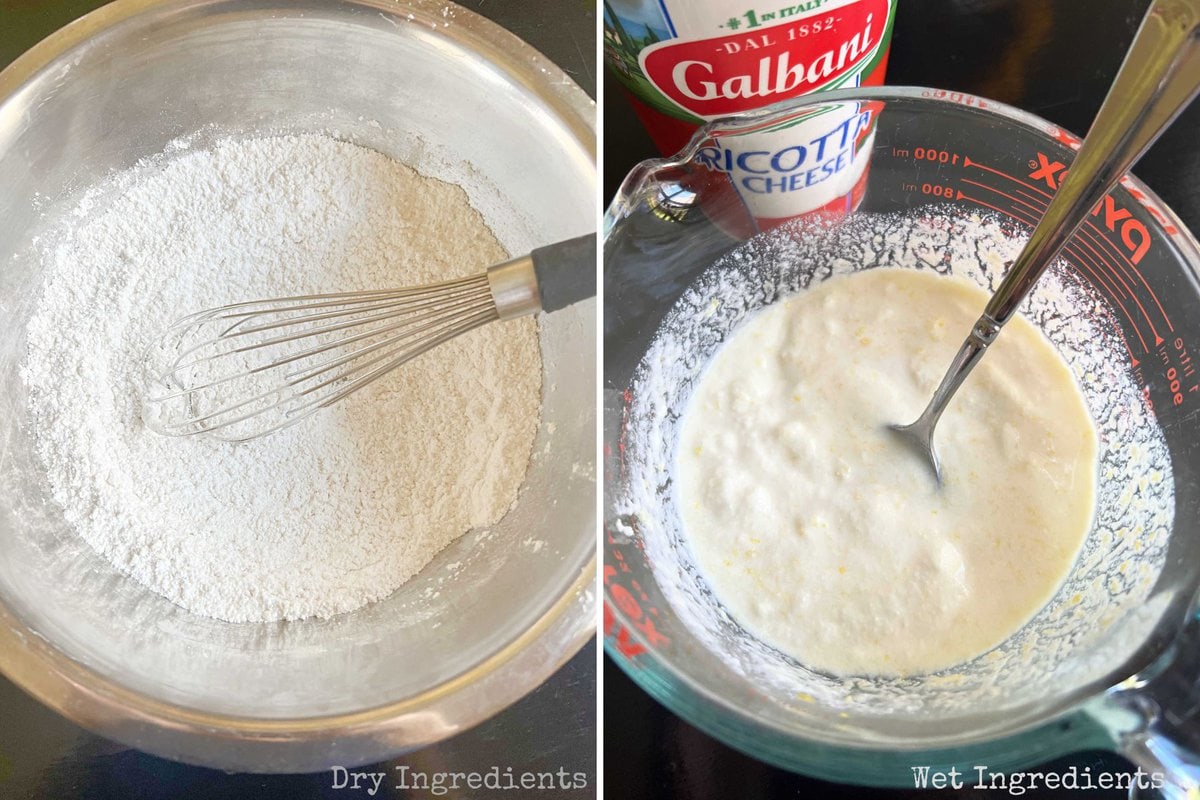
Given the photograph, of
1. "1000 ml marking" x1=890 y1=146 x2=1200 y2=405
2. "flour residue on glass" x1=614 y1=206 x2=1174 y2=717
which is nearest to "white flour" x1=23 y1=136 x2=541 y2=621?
"flour residue on glass" x1=614 y1=206 x2=1174 y2=717

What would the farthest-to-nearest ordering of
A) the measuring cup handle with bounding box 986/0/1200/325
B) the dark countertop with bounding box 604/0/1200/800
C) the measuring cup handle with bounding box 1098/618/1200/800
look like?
the dark countertop with bounding box 604/0/1200/800 → the measuring cup handle with bounding box 1098/618/1200/800 → the measuring cup handle with bounding box 986/0/1200/325

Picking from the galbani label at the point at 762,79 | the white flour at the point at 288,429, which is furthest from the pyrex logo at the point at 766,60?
the white flour at the point at 288,429

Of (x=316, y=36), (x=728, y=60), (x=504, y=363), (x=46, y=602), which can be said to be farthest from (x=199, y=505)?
(x=728, y=60)

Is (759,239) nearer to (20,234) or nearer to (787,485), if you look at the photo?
(787,485)

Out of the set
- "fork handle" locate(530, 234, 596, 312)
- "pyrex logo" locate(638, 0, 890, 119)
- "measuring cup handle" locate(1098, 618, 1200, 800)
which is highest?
"pyrex logo" locate(638, 0, 890, 119)

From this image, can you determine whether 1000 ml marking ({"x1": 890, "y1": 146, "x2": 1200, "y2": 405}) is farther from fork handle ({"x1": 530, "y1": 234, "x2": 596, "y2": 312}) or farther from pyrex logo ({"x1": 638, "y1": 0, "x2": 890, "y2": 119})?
fork handle ({"x1": 530, "y1": 234, "x2": 596, "y2": 312})

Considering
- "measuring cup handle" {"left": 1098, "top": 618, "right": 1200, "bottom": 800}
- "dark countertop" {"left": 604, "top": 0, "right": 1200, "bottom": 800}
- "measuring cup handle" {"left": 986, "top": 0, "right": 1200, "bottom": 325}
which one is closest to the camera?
"measuring cup handle" {"left": 986, "top": 0, "right": 1200, "bottom": 325}

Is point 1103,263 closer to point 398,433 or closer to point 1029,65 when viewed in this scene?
point 1029,65

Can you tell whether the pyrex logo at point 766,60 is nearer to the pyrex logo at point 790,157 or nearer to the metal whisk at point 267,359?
the pyrex logo at point 790,157
